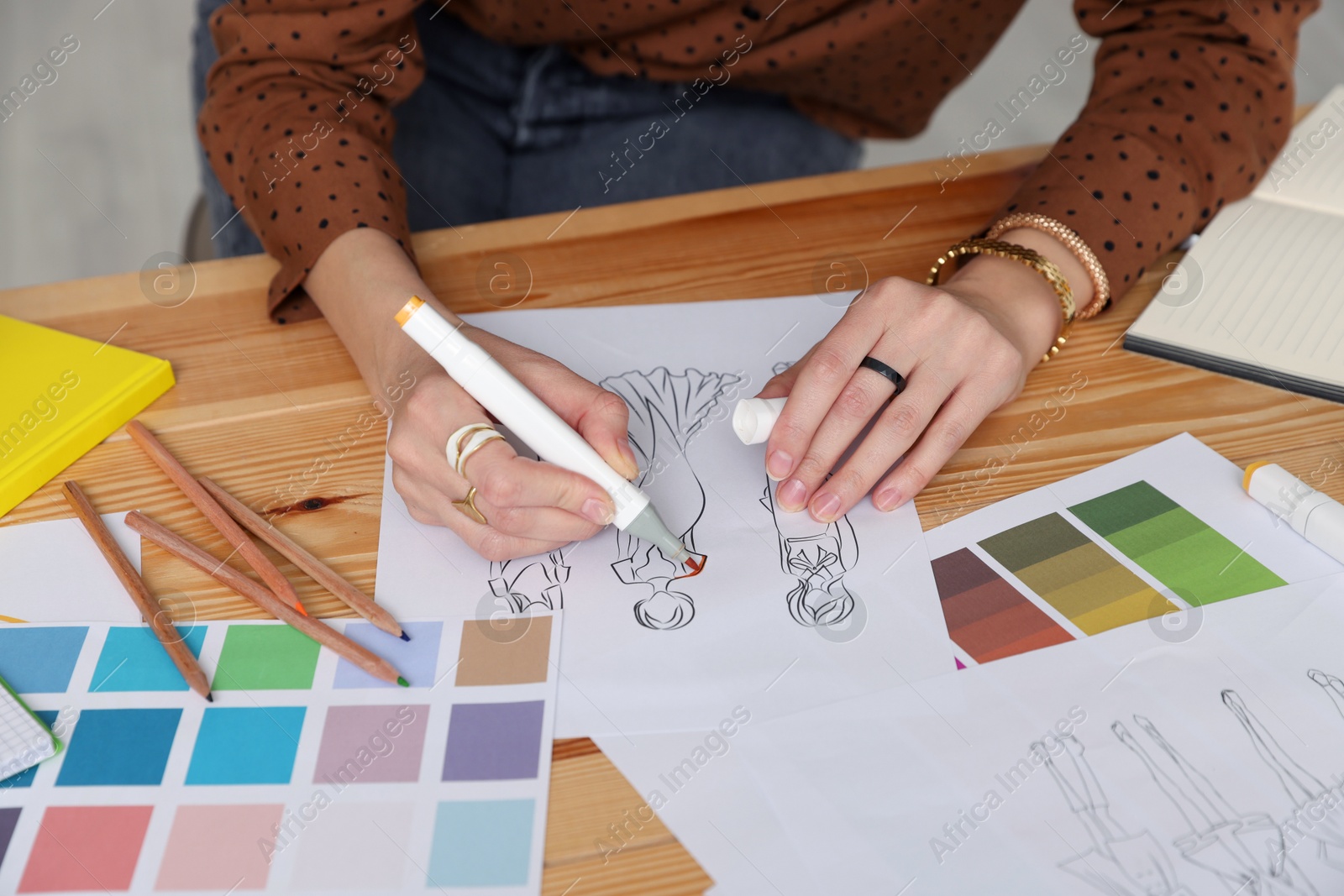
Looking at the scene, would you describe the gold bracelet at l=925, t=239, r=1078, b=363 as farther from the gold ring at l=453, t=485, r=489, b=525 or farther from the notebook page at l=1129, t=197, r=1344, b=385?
the gold ring at l=453, t=485, r=489, b=525

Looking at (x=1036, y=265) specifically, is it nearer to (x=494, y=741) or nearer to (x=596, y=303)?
(x=596, y=303)

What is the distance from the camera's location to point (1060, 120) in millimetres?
2559

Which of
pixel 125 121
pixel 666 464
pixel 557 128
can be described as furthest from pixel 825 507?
pixel 125 121

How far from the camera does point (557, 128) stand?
1.20 meters

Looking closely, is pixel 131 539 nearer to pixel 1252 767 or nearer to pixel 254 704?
pixel 254 704

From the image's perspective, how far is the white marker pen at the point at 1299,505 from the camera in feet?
2.12

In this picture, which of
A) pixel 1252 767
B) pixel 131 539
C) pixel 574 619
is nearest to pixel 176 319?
pixel 131 539

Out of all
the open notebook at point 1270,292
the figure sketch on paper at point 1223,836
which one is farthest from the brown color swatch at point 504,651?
the open notebook at point 1270,292

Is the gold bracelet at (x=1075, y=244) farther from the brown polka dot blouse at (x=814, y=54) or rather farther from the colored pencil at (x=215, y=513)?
the colored pencil at (x=215, y=513)

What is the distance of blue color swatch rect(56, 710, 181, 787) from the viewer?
54cm

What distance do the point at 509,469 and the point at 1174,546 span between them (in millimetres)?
449

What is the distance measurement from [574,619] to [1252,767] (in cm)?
40

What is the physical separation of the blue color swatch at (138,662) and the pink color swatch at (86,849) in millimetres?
79

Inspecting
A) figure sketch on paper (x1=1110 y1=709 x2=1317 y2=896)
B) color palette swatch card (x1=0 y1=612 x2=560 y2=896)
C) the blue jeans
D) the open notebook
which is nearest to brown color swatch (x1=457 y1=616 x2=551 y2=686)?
color palette swatch card (x1=0 y1=612 x2=560 y2=896)
